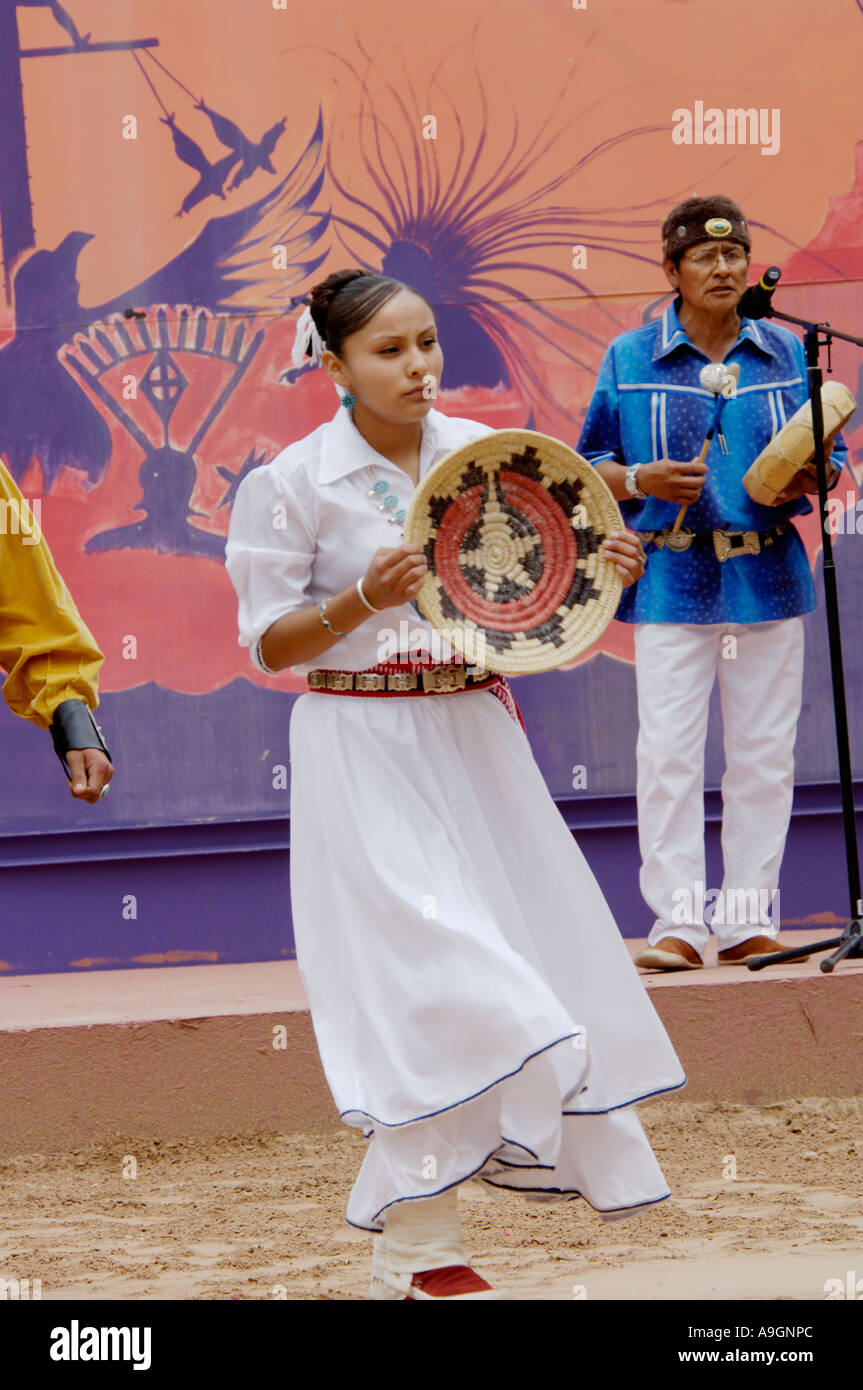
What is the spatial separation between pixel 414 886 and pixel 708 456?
2.47 metres

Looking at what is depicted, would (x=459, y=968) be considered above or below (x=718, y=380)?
below

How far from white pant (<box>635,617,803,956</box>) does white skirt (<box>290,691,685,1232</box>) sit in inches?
72.0

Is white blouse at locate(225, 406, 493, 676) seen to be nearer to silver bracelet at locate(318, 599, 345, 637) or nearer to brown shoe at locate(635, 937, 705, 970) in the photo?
silver bracelet at locate(318, 599, 345, 637)

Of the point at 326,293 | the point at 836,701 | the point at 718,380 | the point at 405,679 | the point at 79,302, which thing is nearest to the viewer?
the point at 405,679

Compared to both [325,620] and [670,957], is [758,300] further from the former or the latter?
[325,620]

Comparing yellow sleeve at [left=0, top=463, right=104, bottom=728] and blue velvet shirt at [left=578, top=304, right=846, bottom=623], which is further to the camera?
blue velvet shirt at [left=578, top=304, right=846, bottom=623]

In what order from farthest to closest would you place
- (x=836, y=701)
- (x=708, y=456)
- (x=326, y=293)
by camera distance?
(x=708, y=456) < (x=836, y=701) < (x=326, y=293)

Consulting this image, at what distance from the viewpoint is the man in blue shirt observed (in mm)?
5336

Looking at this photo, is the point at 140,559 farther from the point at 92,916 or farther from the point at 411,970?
the point at 411,970

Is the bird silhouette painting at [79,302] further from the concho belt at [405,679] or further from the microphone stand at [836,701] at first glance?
the concho belt at [405,679]

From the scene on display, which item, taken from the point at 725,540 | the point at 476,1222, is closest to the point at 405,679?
the point at 476,1222

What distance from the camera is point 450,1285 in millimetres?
3260

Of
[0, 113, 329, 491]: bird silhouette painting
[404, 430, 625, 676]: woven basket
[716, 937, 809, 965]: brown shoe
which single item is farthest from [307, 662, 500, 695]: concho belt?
[0, 113, 329, 491]: bird silhouette painting

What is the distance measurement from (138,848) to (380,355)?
351 cm
